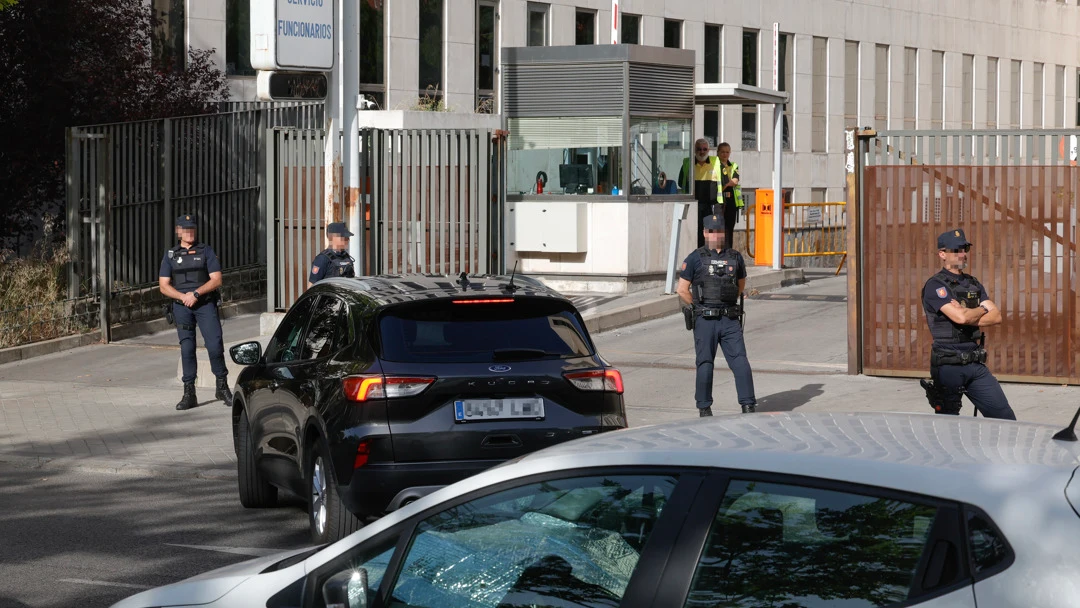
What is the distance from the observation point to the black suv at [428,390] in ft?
23.0

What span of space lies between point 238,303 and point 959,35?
28.0 meters

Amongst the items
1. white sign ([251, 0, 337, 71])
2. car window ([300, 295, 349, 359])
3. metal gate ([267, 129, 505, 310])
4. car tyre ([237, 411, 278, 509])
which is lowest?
car tyre ([237, 411, 278, 509])

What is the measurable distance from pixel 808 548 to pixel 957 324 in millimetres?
6383

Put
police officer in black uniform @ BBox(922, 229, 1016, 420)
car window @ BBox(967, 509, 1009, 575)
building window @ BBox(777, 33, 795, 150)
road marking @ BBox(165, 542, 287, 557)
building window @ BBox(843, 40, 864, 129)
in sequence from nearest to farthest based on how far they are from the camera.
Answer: car window @ BBox(967, 509, 1009, 575) < road marking @ BBox(165, 542, 287, 557) < police officer in black uniform @ BBox(922, 229, 1016, 420) < building window @ BBox(777, 33, 795, 150) < building window @ BBox(843, 40, 864, 129)

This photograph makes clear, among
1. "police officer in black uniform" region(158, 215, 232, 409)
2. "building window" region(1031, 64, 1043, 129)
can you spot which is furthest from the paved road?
"building window" region(1031, 64, 1043, 129)

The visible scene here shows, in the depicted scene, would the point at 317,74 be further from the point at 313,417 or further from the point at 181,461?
the point at 313,417

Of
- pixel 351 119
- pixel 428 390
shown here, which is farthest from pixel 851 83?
pixel 428 390

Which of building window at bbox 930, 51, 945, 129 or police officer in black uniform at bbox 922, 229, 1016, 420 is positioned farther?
building window at bbox 930, 51, 945, 129

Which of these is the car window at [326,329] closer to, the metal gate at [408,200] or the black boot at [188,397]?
the black boot at [188,397]

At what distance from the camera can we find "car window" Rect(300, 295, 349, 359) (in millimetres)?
7613

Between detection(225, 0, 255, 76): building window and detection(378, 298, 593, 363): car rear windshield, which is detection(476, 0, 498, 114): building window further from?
detection(378, 298, 593, 363): car rear windshield

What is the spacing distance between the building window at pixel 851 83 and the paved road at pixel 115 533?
2942cm

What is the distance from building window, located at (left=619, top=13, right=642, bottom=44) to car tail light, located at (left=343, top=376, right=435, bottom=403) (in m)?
23.9

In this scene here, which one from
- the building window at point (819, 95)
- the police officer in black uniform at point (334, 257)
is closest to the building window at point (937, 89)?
the building window at point (819, 95)
